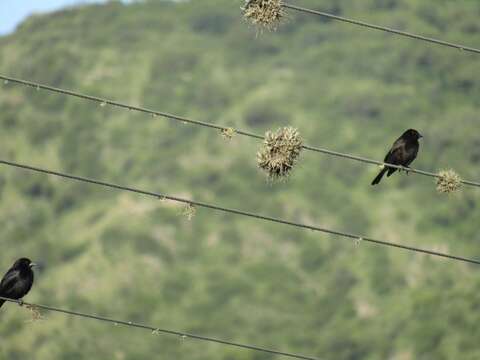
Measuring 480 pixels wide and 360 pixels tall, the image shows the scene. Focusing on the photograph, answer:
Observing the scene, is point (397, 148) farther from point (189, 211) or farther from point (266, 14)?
point (189, 211)

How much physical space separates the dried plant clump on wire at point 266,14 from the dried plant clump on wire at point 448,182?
2.93 meters

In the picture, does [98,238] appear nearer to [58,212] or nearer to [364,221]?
[58,212]

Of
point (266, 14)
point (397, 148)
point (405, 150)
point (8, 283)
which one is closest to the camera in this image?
point (266, 14)

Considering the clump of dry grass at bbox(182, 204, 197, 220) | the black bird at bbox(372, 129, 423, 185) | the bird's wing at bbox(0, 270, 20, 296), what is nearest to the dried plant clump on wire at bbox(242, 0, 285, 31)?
the clump of dry grass at bbox(182, 204, 197, 220)

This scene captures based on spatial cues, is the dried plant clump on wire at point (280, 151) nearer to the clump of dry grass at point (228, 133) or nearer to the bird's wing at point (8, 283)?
the clump of dry grass at point (228, 133)

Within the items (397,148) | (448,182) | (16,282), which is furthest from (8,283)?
(448,182)

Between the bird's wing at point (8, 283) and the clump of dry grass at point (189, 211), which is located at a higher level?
the bird's wing at point (8, 283)

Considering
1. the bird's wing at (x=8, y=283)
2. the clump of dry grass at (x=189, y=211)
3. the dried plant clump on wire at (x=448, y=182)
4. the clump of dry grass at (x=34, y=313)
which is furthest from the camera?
the bird's wing at (x=8, y=283)

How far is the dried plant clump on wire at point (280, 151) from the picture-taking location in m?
16.2

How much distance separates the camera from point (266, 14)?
16.0 metres

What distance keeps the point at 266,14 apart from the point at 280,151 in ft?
5.69

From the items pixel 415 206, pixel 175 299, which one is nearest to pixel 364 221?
pixel 415 206

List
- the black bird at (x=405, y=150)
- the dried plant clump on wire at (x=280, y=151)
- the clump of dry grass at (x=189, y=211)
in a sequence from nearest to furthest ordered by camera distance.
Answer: the clump of dry grass at (x=189, y=211)
the dried plant clump on wire at (x=280, y=151)
the black bird at (x=405, y=150)

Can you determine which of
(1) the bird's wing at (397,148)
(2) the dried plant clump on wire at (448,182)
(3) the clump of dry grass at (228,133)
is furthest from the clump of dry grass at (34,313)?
(1) the bird's wing at (397,148)
